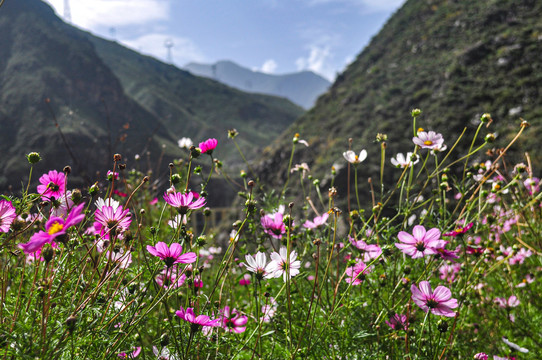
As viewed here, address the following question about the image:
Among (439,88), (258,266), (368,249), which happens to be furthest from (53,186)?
(439,88)

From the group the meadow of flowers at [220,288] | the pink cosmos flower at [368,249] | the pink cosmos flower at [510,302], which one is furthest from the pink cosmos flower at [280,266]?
the pink cosmos flower at [510,302]

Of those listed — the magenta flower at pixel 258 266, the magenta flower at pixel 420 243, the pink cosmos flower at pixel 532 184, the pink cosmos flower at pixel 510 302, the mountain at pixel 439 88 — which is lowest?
the magenta flower at pixel 258 266

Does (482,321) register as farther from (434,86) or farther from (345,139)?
(434,86)

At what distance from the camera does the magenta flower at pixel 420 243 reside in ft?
2.64

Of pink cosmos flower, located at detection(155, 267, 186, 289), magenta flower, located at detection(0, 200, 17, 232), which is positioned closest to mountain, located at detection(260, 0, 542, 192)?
pink cosmos flower, located at detection(155, 267, 186, 289)

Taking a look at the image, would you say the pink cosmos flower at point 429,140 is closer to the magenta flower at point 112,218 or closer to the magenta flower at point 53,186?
the magenta flower at point 112,218

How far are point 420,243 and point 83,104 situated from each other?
24.2 meters

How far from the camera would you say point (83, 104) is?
20875 mm

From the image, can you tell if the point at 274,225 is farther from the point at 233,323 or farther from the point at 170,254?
the point at 170,254

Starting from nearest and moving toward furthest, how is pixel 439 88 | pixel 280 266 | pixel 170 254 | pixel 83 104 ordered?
pixel 170 254, pixel 280 266, pixel 439 88, pixel 83 104

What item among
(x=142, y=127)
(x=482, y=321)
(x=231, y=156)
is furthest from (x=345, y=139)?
(x=231, y=156)

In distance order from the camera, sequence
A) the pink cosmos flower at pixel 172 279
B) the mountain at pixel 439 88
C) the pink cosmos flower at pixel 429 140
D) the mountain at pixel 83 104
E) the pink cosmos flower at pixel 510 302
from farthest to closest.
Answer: the mountain at pixel 83 104
the mountain at pixel 439 88
the pink cosmos flower at pixel 510 302
the pink cosmos flower at pixel 429 140
the pink cosmos flower at pixel 172 279

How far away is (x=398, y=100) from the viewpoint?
9.00m

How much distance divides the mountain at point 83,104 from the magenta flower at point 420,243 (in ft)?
5.35
